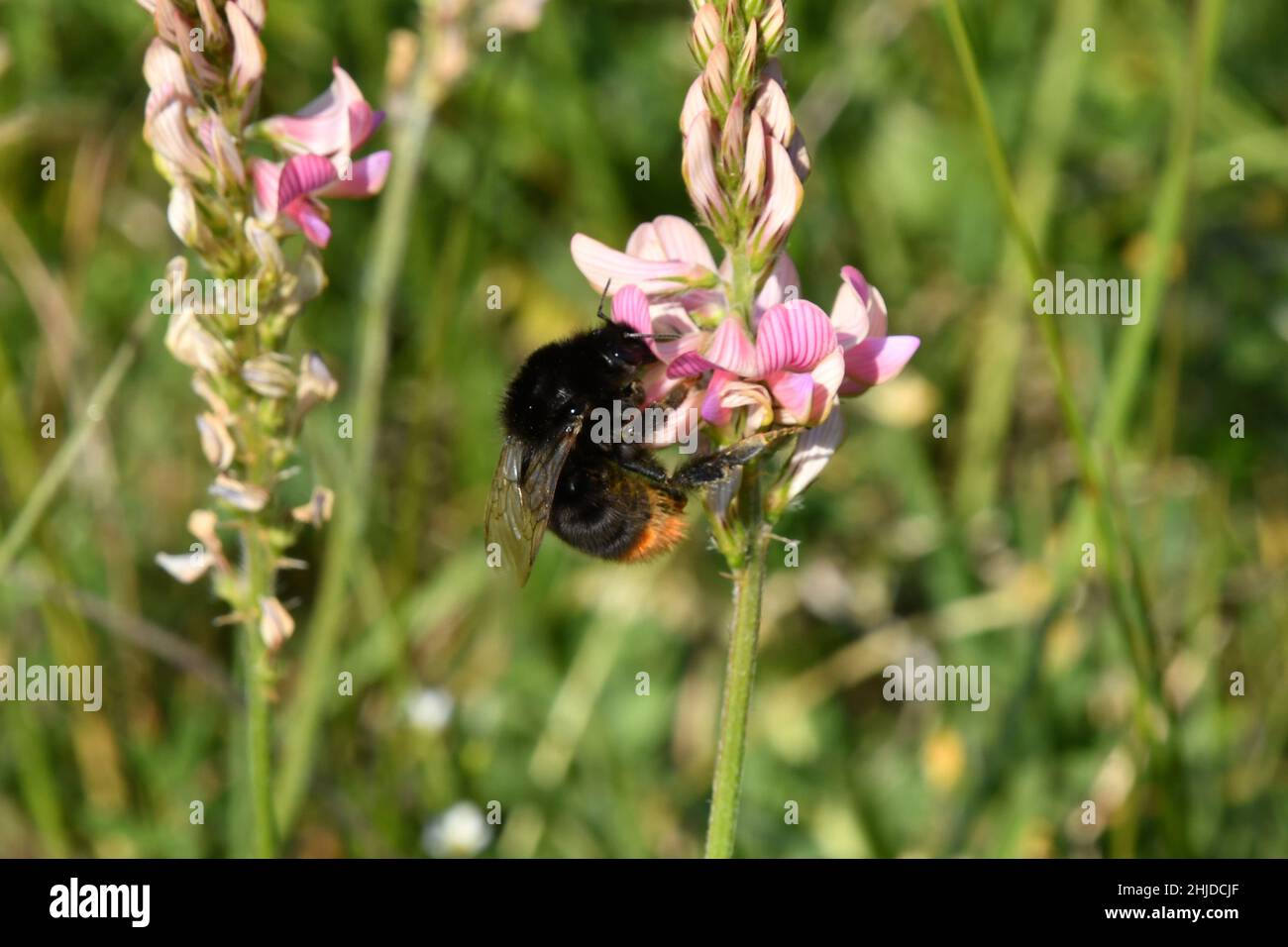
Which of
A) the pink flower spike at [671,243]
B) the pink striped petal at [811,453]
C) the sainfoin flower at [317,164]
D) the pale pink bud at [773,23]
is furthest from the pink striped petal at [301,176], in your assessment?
the pink striped petal at [811,453]

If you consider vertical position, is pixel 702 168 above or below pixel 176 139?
below

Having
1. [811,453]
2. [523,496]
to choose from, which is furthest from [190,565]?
[811,453]

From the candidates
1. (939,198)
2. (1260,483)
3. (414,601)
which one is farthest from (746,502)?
(939,198)

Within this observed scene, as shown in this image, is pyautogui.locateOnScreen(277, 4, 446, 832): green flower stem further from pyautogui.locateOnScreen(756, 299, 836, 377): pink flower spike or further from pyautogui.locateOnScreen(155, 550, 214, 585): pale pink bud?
pyautogui.locateOnScreen(756, 299, 836, 377): pink flower spike

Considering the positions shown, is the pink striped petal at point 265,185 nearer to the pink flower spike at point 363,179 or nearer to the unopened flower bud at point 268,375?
the pink flower spike at point 363,179

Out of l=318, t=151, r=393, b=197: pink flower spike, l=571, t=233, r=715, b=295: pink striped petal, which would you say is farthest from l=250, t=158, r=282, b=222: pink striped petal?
l=571, t=233, r=715, b=295: pink striped petal

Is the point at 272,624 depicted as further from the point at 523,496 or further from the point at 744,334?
the point at 744,334
